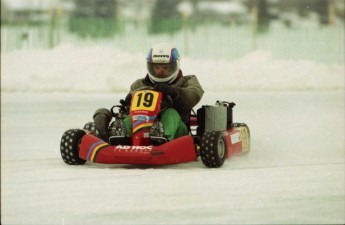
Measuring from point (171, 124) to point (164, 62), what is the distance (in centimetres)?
71

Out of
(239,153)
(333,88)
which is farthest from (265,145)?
(333,88)

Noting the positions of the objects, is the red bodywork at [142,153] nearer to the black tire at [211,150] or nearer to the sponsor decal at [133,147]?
the sponsor decal at [133,147]

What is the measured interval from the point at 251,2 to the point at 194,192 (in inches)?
732

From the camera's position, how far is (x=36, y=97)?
15.4 metres

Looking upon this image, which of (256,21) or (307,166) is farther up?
(256,21)

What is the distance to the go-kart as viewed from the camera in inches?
271

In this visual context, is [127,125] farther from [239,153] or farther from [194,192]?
[194,192]

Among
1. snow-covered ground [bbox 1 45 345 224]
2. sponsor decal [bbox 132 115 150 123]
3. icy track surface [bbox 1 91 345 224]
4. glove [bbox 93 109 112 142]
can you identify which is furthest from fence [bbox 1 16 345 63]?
sponsor decal [bbox 132 115 150 123]

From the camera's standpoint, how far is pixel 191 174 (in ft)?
21.7

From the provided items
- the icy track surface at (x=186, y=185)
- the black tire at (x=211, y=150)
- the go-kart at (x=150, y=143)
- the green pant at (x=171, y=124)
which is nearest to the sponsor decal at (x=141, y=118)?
the go-kart at (x=150, y=143)

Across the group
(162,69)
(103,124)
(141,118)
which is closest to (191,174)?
(141,118)

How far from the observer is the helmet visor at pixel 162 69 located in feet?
25.3

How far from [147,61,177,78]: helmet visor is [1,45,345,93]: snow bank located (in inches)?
388

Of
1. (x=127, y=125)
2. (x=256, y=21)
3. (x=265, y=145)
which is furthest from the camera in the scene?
(x=256, y=21)
